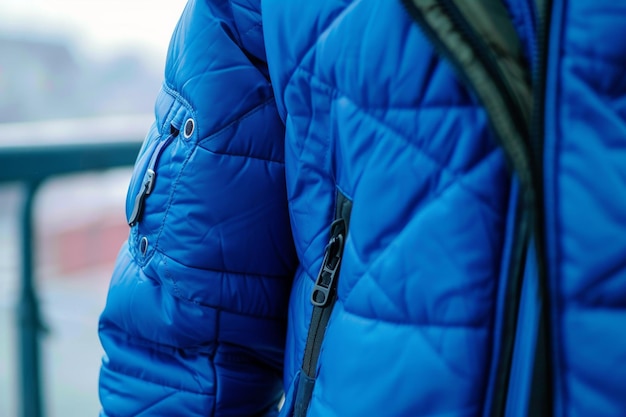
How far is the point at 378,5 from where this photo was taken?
18.2 inches

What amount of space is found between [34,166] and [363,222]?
1.08 metres

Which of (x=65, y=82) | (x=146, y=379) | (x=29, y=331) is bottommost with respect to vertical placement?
(x=29, y=331)

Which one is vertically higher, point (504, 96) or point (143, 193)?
point (504, 96)

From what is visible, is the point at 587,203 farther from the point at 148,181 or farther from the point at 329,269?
the point at 148,181

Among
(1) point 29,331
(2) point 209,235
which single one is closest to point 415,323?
(2) point 209,235

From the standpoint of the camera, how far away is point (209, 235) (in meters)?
0.63

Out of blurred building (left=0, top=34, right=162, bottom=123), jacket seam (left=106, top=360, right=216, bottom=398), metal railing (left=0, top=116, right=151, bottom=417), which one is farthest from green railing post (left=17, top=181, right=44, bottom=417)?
jacket seam (left=106, top=360, right=216, bottom=398)

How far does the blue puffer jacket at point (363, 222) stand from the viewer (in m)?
0.38

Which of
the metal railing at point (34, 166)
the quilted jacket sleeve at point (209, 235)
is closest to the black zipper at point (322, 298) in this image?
the quilted jacket sleeve at point (209, 235)

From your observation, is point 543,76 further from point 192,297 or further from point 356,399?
point 192,297

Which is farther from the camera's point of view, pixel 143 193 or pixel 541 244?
pixel 143 193

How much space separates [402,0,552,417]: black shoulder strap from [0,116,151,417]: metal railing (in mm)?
1098

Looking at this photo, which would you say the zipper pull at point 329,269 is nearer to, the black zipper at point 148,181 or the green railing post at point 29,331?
the black zipper at point 148,181

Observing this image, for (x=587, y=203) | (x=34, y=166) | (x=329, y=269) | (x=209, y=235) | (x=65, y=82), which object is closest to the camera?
(x=587, y=203)
